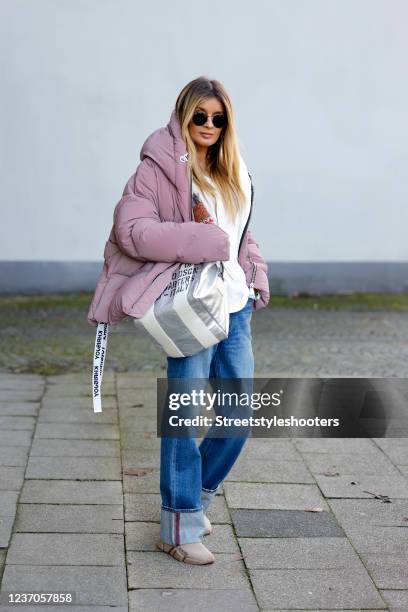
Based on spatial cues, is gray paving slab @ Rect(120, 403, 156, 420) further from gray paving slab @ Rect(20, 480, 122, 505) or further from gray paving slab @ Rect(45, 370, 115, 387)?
gray paving slab @ Rect(20, 480, 122, 505)

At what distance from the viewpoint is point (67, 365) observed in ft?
24.1

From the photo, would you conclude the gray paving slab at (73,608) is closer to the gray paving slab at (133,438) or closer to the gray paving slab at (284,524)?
the gray paving slab at (284,524)

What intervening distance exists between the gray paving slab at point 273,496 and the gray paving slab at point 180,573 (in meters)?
0.62

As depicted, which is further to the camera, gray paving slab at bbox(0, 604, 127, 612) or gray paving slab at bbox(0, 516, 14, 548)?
gray paving slab at bbox(0, 516, 14, 548)

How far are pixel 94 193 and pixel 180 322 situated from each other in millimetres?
6622

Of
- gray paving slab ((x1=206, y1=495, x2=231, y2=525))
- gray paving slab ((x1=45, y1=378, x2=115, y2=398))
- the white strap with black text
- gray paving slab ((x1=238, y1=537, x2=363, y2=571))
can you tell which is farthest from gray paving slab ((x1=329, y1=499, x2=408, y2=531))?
gray paving slab ((x1=45, y1=378, x2=115, y2=398))

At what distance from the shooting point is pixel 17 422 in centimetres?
568

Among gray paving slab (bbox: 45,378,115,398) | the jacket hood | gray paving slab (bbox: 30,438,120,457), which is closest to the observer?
the jacket hood

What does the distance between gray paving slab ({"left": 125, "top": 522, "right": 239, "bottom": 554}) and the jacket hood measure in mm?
1248

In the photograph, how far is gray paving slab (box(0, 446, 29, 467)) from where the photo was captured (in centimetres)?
491

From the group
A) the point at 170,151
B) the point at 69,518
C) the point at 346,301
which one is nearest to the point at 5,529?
the point at 69,518

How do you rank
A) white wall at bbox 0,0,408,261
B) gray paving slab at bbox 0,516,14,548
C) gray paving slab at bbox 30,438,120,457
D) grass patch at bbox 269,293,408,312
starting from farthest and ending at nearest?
grass patch at bbox 269,293,408,312, white wall at bbox 0,0,408,261, gray paving slab at bbox 30,438,120,457, gray paving slab at bbox 0,516,14,548

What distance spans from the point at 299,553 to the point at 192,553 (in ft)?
1.32

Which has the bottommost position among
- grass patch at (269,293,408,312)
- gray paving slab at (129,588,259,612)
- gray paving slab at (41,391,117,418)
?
grass patch at (269,293,408,312)
